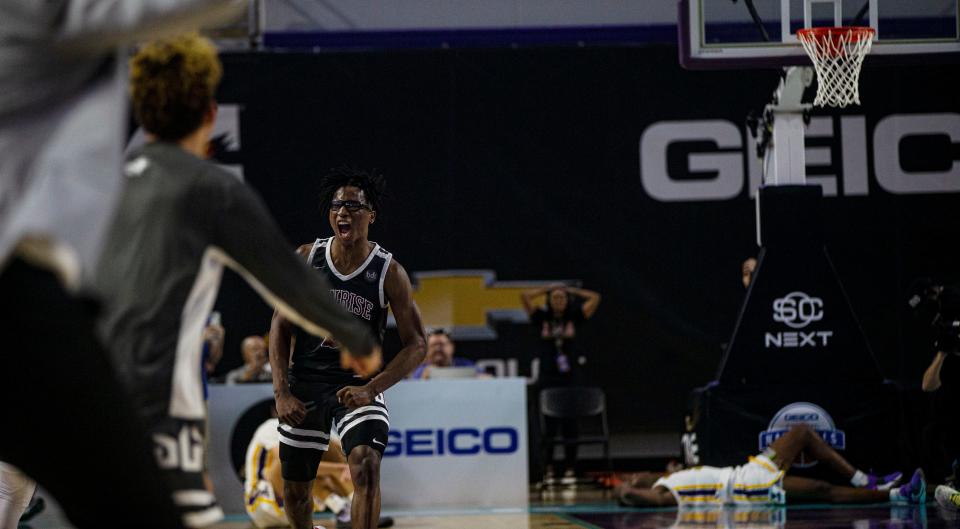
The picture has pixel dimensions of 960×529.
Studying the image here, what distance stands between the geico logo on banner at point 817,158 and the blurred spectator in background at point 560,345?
165 centimetres

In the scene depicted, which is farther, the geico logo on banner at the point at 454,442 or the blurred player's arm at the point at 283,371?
the geico logo on banner at the point at 454,442

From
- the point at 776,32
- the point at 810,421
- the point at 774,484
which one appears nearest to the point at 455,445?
the point at 774,484

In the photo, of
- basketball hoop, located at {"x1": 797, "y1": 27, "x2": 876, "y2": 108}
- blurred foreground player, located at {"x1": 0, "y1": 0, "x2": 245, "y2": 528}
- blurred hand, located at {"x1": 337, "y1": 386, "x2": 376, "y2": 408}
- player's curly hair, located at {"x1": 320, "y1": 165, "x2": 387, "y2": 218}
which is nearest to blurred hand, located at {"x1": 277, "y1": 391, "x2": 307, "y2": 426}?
blurred hand, located at {"x1": 337, "y1": 386, "x2": 376, "y2": 408}

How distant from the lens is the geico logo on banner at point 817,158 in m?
14.7

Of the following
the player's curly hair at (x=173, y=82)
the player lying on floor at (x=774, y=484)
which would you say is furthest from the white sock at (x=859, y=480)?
the player's curly hair at (x=173, y=82)

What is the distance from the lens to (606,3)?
15281 mm

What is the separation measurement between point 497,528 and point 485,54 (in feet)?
21.6

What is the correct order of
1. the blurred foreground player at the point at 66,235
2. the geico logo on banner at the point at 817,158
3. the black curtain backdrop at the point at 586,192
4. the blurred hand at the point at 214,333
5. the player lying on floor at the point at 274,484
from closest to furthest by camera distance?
the blurred foreground player at the point at 66,235 < the player lying on floor at the point at 274,484 < the blurred hand at the point at 214,333 < the black curtain backdrop at the point at 586,192 < the geico logo on banner at the point at 817,158

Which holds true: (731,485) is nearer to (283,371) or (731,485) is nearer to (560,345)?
(560,345)

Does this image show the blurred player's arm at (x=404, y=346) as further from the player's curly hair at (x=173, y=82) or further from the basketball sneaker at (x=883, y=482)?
the basketball sneaker at (x=883, y=482)

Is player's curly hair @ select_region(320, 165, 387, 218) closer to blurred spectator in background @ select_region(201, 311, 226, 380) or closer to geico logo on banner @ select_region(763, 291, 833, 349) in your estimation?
geico logo on banner @ select_region(763, 291, 833, 349)

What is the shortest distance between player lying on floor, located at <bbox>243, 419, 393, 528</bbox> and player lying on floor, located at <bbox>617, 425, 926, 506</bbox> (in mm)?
2371

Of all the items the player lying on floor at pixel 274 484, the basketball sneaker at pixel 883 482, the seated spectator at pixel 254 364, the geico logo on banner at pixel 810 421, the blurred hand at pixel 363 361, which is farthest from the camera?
the seated spectator at pixel 254 364

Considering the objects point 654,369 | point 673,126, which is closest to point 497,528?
point 654,369
